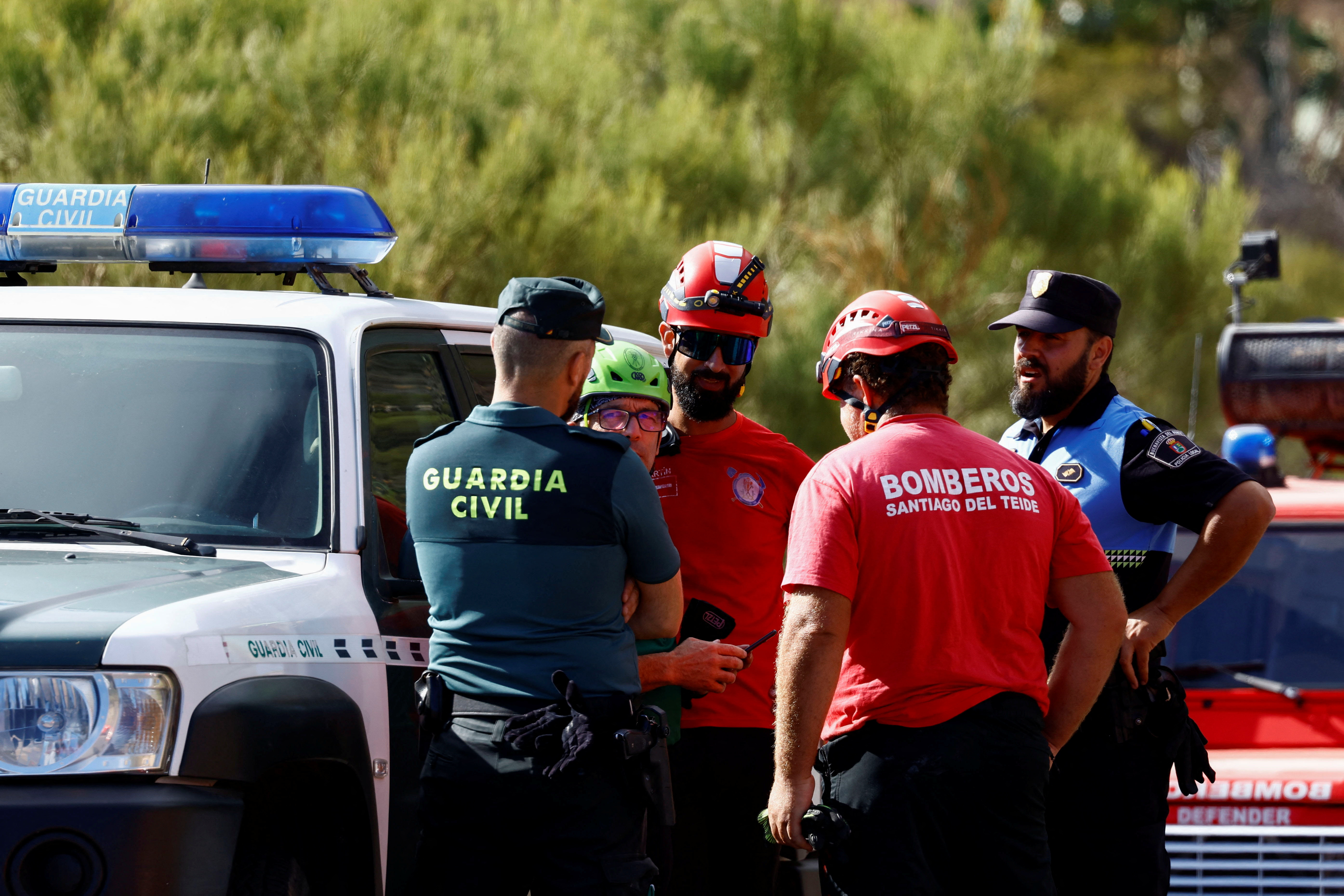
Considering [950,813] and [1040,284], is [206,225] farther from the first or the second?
[950,813]

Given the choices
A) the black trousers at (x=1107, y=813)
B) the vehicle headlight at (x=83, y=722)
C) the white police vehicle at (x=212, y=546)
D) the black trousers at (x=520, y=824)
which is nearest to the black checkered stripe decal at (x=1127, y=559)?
the black trousers at (x=1107, y=813)

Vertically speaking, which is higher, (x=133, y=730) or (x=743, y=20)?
(x=743, y=20)

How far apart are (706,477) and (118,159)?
725 cm

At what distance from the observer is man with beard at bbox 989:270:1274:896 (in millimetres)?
3449

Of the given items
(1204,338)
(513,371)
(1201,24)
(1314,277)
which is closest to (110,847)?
(513,371)

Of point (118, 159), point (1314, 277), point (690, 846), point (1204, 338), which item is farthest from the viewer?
point (1314, 277)

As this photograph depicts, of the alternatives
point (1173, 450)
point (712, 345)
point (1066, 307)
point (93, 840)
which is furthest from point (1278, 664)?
point (93, 840)

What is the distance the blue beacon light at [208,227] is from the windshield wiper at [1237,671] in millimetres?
2823

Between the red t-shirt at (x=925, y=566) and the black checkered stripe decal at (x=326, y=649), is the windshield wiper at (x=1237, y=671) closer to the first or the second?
the red t-shirt at (x=925, y=566)

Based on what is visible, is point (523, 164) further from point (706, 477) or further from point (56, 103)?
point (706, 477)

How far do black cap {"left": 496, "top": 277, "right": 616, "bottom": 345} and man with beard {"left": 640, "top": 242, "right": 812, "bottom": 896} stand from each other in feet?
2.55

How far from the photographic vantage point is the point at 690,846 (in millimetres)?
3500

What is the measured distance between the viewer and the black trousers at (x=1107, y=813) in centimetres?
344

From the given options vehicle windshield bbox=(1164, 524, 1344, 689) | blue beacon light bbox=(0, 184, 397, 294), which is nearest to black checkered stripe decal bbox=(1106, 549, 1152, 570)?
vehicle windshield bbox=(1164, 524, 1344, 689)
